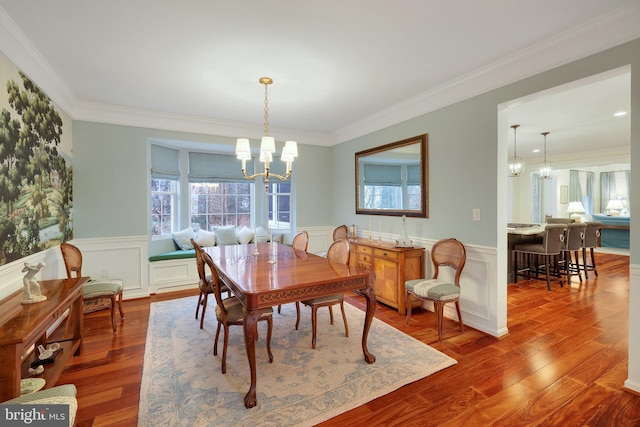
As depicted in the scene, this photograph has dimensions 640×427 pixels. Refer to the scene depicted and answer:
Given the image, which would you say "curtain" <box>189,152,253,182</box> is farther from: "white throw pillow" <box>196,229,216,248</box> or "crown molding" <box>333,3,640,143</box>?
"crown molding" <box>333,3,640,143</box>

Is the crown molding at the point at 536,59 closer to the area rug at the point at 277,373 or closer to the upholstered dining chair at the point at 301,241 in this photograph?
the upholstered dining chair at the point at 301,241

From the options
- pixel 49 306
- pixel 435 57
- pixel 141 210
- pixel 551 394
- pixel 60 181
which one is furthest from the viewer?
pixel 141 210

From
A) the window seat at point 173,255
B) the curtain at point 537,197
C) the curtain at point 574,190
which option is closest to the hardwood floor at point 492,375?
the window seat at point 173,255

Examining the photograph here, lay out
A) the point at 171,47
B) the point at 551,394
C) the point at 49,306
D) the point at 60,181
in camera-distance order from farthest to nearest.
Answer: the point at 60,181, the point at 171,47, the point at 551,394, the point at 49,306

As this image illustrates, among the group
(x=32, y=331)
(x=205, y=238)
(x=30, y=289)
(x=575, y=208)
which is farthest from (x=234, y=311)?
(x=575, y=208)

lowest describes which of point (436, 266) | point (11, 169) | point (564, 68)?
point (436, 266)

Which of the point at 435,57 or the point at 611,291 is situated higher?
the point at 435,57

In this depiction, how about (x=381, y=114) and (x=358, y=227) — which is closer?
(x=381, y=114)

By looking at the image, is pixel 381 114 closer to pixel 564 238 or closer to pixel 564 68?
pixel 564 68

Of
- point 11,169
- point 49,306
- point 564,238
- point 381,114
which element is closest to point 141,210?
point 11,169

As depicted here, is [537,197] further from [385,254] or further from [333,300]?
[333,300]

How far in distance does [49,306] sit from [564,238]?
6331 millimetres

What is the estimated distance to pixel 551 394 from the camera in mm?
1983

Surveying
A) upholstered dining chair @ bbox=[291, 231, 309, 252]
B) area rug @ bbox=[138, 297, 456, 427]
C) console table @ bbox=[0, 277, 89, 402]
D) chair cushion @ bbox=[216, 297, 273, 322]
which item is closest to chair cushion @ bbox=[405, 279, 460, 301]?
area rug @ bbox=[138, 297, 456, 427]
